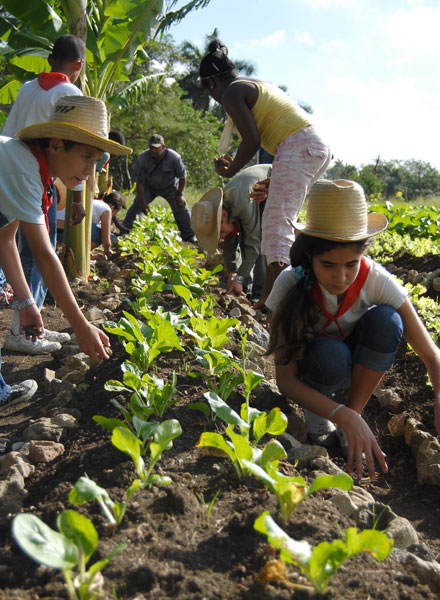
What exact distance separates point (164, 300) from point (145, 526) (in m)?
2.65

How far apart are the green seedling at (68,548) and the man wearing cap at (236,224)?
318 cm

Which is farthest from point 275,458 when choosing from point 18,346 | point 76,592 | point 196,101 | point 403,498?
point 196,101

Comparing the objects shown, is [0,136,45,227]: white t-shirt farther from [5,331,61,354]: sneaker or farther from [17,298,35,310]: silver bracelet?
[5,331,61,354]: sneaker

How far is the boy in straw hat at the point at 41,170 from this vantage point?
2.31m

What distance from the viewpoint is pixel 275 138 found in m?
3.64

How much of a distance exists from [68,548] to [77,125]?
1.82 meters

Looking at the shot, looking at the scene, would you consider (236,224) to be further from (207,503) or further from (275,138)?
(207,503)

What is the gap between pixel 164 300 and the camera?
13.4ft

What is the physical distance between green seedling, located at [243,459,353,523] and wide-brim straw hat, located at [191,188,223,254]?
2873 millimetres

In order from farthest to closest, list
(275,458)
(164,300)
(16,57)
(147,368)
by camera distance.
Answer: (16,57) < (164,300) < (147,368) < (275,458)

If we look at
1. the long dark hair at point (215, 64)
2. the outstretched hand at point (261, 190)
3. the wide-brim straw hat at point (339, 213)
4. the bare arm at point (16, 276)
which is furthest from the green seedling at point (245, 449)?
the long dark hair at point (215, 64)

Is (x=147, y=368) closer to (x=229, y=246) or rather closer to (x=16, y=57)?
(x=229, y=246)

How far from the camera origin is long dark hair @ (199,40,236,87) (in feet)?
11.9

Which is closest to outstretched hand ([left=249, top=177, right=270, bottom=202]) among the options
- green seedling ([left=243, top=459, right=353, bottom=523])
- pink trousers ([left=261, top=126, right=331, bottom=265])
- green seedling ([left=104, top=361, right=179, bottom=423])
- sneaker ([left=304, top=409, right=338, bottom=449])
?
pink trousers ([left=261, top=126, right=331, bottom=265])
